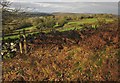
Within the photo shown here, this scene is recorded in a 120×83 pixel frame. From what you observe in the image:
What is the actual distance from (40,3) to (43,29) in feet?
2.04

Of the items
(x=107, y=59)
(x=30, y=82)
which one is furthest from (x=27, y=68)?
(x=107, y=59)

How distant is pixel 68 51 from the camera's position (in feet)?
31.1

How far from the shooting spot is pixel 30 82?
955cm

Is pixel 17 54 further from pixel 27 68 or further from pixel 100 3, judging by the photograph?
pixel 100 3

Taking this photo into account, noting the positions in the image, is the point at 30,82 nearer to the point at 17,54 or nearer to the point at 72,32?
the point at 17,54

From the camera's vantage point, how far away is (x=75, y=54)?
941cm

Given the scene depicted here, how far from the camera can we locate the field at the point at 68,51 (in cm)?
938

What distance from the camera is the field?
9383 millimetres

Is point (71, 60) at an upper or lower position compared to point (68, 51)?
lower

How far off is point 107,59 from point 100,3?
1.30 metres

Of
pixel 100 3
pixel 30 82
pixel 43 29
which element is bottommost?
pixel 30 82

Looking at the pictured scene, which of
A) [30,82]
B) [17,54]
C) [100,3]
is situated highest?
[100,3]

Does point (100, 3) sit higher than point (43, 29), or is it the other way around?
point (100, 3)

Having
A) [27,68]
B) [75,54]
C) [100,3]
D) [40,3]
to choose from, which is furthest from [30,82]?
[100,3]
